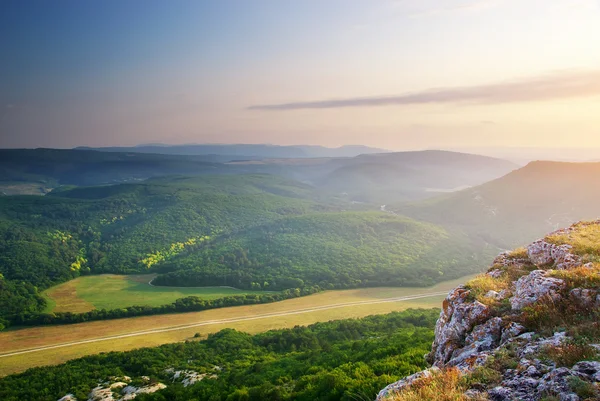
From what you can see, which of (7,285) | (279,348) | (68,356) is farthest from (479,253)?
(7,285)

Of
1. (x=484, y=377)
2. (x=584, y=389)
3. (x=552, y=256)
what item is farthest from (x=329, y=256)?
(x=584, y=389)

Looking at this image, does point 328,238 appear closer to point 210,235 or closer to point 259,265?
point 259,265

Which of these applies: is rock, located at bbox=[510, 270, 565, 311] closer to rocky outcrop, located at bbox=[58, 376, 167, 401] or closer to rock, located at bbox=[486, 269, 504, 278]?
rock, located at bbox=[486, 269, 504, 278]

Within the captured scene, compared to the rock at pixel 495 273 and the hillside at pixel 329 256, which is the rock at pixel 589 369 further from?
the hillside at pixel 329 256

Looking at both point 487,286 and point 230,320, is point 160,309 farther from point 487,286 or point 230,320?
point 487,286

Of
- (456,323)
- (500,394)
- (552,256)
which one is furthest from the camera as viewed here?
(552,256)

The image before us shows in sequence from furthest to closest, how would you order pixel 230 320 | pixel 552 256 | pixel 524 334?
pixel 230 320
pixel 552 256
pixel 524 334
